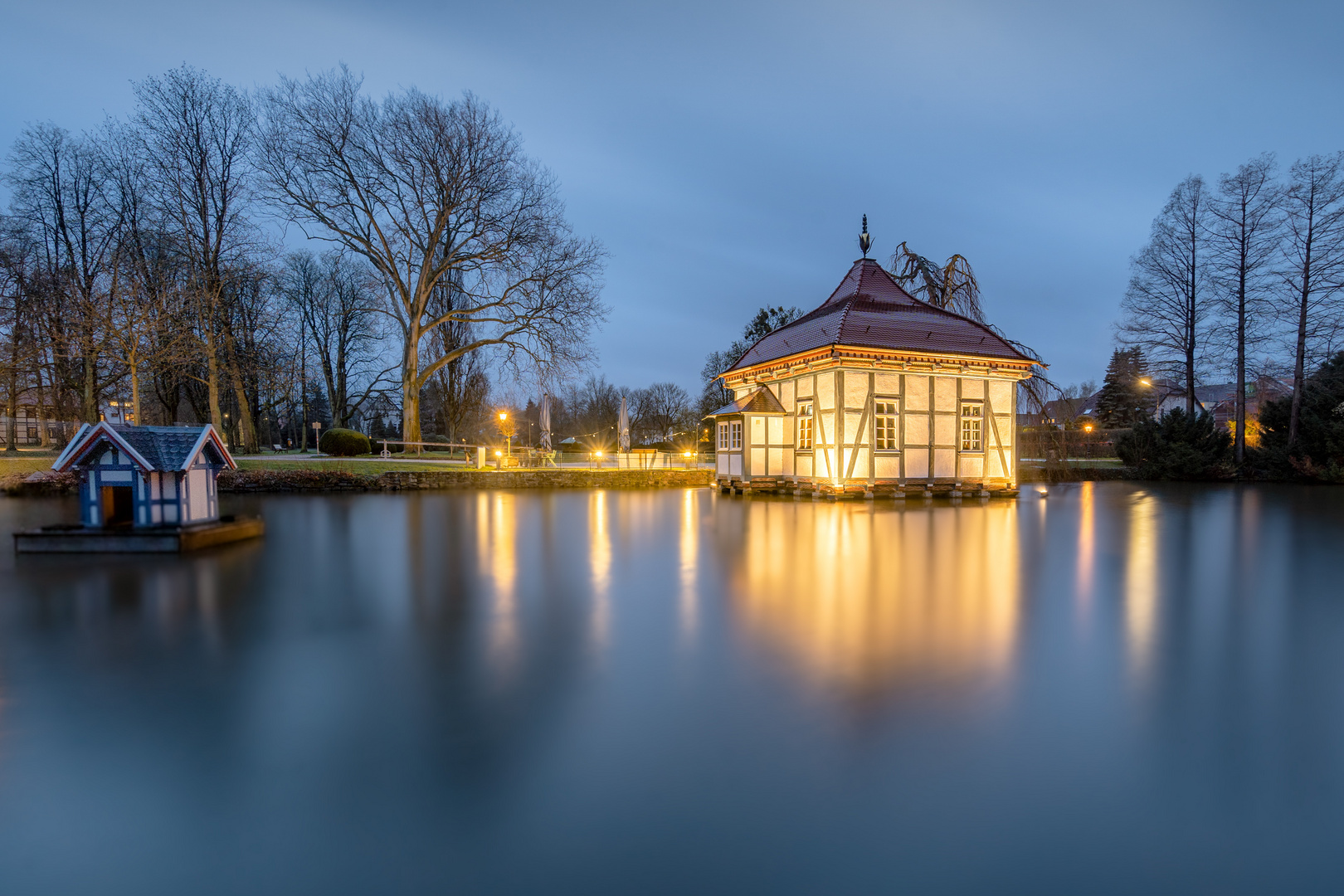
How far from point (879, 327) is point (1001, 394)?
410cm

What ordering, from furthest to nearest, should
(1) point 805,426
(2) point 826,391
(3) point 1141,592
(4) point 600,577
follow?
(1) point 805,426 < (2) point 826,391 < (4) point 600,577 < (3) point 1141,592

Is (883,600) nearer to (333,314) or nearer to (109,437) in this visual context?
(109,437)

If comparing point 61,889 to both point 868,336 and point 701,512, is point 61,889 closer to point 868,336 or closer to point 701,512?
point 701,512

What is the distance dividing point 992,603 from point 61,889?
21.1 ft

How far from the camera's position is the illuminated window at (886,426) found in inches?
646

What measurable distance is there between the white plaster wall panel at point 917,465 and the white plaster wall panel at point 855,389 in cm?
203

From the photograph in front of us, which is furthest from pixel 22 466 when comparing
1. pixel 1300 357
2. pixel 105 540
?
pixel 1300 357

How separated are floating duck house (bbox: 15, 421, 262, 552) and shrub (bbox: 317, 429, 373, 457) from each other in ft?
54.6

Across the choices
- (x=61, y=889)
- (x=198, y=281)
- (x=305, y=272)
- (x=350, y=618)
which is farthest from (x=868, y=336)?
(x=305, y=272)

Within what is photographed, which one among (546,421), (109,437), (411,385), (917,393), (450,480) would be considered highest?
(411,385)

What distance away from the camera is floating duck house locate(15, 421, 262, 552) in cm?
830

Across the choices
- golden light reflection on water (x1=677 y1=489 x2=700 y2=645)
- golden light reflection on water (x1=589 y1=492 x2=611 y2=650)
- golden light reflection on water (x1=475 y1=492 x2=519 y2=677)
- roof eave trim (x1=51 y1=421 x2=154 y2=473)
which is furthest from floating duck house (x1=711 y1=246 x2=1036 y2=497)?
roof eave trim (x1=51 y1=421 x2=154 y2=473)

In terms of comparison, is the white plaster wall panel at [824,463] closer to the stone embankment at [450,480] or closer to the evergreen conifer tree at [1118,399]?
the stone embankment at [450,480]

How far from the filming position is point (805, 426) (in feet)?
56.8
